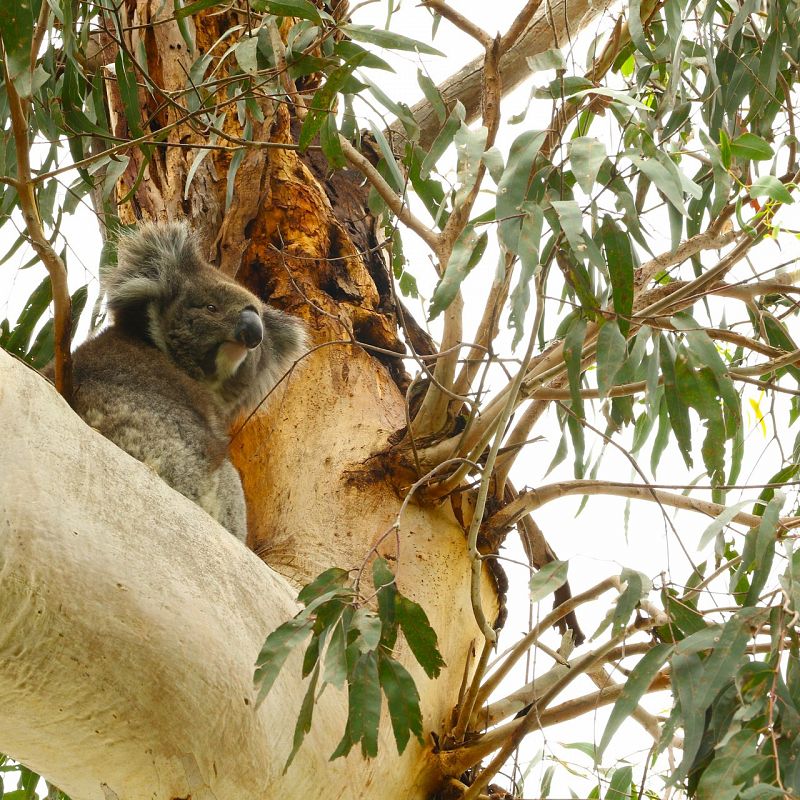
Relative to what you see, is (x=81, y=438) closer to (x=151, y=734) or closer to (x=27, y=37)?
(x=151, y=734)

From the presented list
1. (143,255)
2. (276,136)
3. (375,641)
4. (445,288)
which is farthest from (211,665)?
(276,136)

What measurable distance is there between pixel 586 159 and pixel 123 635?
109 centimetres

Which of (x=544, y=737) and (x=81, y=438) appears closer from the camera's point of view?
(x=81, y=438)

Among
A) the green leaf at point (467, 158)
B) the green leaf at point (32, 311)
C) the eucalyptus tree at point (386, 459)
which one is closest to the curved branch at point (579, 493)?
the eucalyptus tree at point (386, 459)

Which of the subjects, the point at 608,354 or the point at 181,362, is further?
the point at 181,362

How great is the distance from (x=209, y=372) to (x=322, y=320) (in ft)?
1.28

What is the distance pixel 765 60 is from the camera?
8.27ft

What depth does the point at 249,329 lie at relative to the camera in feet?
9.00

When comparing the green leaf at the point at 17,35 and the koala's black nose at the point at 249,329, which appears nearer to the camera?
the green leaf at the point at 17,35

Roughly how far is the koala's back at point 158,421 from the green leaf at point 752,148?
1.48 metres

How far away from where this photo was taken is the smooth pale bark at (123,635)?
4.76 feet

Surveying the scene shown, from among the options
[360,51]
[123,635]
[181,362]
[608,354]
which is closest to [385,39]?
[360,51]

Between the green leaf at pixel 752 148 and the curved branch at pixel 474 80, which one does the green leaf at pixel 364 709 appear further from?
the curved branch at pixel 474 80

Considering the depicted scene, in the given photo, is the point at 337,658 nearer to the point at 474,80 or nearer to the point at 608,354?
the point at 608,354
